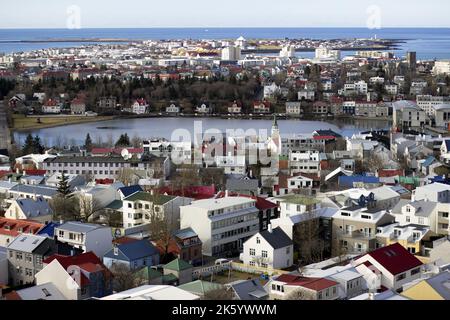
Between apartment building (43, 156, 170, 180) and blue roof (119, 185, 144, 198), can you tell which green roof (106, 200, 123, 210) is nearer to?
blue roof (119, 185, 144, 198)

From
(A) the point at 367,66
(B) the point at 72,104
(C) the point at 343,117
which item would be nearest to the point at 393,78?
(A) the point at 367,66

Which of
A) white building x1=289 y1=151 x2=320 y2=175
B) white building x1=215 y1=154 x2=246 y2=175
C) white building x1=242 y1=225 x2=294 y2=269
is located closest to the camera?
white building x1=242 y1=225 x2=294 y2=269

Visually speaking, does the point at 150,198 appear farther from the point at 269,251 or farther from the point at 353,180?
the point at 353,180

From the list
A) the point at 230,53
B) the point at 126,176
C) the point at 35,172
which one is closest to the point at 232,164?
the point at 126,176

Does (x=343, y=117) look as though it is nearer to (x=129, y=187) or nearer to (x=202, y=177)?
(x=202, y=177)

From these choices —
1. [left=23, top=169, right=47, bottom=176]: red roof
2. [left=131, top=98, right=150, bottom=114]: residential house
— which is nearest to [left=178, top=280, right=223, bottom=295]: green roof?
[left=23, top=169, right=47, bottom=176]: red roof

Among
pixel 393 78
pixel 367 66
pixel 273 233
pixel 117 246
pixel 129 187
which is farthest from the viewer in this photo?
pixel 367 66
